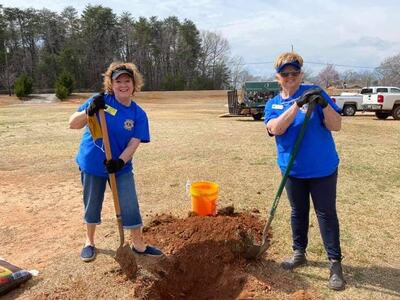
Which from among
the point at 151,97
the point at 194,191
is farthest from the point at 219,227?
the point at 151,97

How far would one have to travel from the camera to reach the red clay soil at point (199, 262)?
11.9 ft

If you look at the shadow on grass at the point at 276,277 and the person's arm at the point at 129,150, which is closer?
the shadow on grass at the point at 276,277

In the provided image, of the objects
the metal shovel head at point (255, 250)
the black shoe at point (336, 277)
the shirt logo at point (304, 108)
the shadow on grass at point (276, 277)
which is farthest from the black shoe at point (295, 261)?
the shirt logo at point (304, 108)

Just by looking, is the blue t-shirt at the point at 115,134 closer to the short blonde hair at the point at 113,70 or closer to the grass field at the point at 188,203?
the short blonde hair at the point at 113,70

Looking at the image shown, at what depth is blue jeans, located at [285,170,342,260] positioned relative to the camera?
11.3 feet

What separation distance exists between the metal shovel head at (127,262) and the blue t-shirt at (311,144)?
1.57 meters

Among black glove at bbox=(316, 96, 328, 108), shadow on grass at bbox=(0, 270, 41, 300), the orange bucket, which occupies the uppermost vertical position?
black glove at bbox=(316, 96, 328, 108)

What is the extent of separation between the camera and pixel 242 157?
30.6ft

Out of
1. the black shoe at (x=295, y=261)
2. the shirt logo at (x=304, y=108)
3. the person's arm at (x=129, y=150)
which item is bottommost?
the black shoe at (x=295, y=261)

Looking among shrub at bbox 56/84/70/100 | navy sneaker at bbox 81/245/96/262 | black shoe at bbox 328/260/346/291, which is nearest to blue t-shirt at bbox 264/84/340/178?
black shoe at bbox 328/260/346/291

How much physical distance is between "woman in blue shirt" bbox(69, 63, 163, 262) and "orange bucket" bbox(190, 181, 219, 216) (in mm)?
1059

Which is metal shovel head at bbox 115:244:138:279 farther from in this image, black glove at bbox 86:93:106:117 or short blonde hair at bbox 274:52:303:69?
short blonde hair at bbox 274:52:303:69

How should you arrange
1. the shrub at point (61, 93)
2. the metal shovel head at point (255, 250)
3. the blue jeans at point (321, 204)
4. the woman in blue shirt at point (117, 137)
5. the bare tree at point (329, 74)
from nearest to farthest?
the blue jeans at point (321, 204) < the woman in blue shirt at point (117, 137) < the metal shovel head at point (255, 250) < the shrub at point (61, 93) < the bare tree at point (329, 74)

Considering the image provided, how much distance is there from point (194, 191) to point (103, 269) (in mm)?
1401
